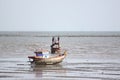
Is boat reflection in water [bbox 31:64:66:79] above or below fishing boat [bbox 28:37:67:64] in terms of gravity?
below

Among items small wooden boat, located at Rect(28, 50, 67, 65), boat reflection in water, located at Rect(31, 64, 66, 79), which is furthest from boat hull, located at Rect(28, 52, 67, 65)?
boat reflection in water, located at Rect(31, 64, 66, 79)

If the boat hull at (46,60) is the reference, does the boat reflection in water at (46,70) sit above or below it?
below

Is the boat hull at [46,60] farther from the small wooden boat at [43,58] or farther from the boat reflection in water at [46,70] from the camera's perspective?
the boat reflection in water at [46,70]

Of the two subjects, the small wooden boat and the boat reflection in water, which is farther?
the small wooden boat

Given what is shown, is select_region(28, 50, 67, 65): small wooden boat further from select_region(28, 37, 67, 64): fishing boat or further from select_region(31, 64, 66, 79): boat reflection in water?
select_region(31, 64, 66, 79): boat reflection in water

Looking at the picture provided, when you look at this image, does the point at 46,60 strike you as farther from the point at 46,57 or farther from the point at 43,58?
the point at 43,58

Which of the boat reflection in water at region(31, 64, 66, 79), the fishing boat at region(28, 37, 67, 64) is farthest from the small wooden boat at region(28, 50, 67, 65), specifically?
the boat reflection in water at region(31, 64, 66, 79)

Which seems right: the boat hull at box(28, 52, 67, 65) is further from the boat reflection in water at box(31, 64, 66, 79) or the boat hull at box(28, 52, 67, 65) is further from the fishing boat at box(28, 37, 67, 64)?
the boat reflection in water at box(31, 64, 66, 79)

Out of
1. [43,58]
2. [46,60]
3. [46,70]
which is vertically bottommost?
[46,70]

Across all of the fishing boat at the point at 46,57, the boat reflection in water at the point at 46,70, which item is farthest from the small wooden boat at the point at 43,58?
the boat reflection in water at the point at 46,70

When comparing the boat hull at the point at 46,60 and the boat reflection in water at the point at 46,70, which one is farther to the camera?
the boat hull at the point at 46,60

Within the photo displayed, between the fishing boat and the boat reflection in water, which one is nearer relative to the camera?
the boat reflection in water

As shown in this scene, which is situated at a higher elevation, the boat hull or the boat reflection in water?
the boat hull

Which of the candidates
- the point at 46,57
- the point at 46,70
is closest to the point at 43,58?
the point at 46,57
